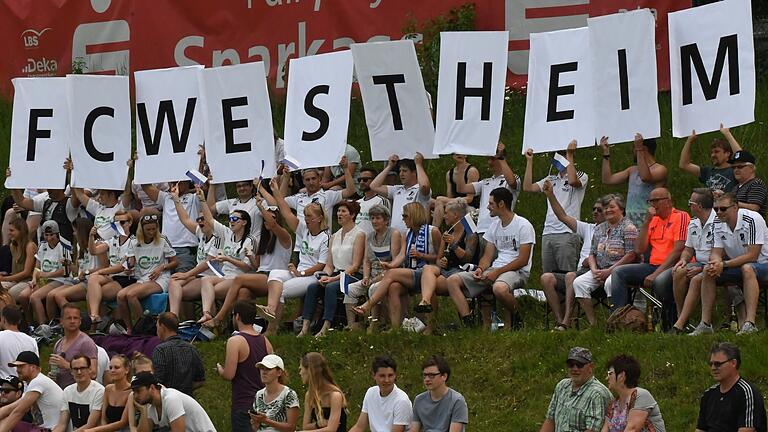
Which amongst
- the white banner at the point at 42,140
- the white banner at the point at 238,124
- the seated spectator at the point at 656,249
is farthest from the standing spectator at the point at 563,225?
the white banner at the point at 42,140

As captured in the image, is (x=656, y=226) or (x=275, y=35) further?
(x=275, y=35)

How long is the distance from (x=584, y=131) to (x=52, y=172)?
6.25 m

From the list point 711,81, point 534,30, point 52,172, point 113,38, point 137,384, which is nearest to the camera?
point 137,384

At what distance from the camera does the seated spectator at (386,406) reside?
14891mm

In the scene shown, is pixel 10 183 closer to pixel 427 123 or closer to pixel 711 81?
pixel 427 123

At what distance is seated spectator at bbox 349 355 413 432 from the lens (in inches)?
586

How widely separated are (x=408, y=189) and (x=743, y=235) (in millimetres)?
4343

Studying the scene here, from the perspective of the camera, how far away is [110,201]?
20891 millimetres

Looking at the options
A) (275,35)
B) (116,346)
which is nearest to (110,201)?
(116,346)

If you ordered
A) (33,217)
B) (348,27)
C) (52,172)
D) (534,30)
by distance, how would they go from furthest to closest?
(348,27) → (534,30) → (33,217) → (52,172)

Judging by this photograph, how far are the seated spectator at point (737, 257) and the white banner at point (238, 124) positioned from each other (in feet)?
17.5

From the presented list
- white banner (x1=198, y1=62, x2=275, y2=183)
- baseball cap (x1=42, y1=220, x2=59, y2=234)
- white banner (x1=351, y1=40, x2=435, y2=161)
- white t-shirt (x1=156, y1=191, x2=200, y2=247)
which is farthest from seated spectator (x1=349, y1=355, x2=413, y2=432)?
baseball cap (x1=42, y1=220, x2=59, y2=234)

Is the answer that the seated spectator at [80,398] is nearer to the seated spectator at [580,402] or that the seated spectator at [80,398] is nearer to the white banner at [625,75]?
the seated spectator at [580,402]

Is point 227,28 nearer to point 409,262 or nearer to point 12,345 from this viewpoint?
point 409,262
